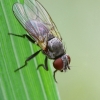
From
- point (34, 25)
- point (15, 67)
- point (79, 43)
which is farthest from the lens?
point (79, 43)

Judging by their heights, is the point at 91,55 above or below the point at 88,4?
below

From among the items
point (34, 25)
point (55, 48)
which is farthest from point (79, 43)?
point (34, 25)

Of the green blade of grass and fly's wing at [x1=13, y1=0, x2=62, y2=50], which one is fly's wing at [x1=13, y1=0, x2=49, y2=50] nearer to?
fly's wing at [x1=13, y1=0, x2=62, y2=50]

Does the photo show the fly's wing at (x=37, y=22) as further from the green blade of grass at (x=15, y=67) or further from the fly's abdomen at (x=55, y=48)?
the green blade of grass at (x=15, y=67)

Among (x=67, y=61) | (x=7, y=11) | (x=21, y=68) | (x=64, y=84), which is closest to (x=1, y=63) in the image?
(x=21, y=68)

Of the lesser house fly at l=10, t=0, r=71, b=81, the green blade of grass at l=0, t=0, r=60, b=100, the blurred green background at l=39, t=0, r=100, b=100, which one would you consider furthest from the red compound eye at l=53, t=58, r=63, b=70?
the blurred green background at l=39, t=0, r=100, b=100

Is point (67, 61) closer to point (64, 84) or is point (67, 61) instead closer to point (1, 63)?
point (1, 63)

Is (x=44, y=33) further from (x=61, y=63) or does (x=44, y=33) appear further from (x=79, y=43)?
(x=79, y=43)
